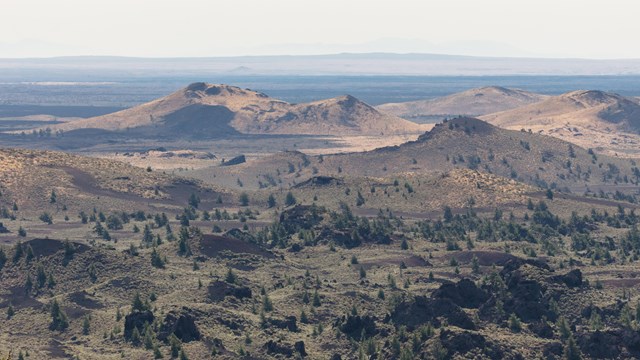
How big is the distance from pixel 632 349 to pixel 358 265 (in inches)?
2829

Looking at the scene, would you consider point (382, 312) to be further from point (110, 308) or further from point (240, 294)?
point (110, 308)

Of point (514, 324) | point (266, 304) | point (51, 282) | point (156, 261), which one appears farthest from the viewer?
point (156, 261)

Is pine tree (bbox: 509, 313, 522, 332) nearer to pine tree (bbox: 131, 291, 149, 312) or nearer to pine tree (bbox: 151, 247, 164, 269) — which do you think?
pine tree (bbox: 131, 291, 149, 312)

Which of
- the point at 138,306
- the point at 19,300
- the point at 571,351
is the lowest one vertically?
the point at 19,300

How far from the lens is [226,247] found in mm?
188125

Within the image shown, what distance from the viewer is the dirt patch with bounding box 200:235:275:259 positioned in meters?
187

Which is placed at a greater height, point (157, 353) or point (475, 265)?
point (157, 353)

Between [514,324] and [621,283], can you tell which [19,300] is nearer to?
[514,324]

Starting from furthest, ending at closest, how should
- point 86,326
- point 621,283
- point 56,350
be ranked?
point 621,283 < point 86,326 < point 56,350

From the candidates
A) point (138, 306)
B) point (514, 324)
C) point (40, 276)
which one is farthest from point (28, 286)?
point (514, 324)

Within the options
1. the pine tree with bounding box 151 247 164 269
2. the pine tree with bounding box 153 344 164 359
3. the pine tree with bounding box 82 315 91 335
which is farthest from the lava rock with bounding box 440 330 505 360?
the pine tree with bounding box 151 247 164 269

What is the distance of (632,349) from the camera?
122 m

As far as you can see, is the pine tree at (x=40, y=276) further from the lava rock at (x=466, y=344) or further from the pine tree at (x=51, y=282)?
the lava rock at (x=466, y=344)

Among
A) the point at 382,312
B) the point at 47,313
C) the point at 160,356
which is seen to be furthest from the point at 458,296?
the point at 47,313
